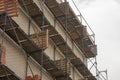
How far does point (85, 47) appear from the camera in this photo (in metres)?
36.7

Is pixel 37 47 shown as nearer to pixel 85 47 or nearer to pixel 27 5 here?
pixel 27 5

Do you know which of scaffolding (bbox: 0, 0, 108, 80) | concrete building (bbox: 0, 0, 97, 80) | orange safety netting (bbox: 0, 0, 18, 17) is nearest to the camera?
orange safety netting (bbox: 0, 0, 18, 17)

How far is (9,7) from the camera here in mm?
22312

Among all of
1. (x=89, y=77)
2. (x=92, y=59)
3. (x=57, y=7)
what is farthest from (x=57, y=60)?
(x=92, y=59)

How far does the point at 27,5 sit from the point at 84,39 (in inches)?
461

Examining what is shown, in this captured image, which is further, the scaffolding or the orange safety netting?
the scaffolding

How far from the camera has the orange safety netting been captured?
21.8 m

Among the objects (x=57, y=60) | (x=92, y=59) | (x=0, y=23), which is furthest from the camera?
(x=92, y=59)

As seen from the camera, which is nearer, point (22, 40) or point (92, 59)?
point (22, 40)

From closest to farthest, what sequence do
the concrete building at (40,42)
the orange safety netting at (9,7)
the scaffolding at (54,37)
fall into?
the orange safety netting at (9,7) < the concrete building at (40,42) < the scaffolding at (54,37)

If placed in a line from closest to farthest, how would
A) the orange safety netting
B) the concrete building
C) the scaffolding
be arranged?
the orange safety netting
the concrete building
the scaffolding

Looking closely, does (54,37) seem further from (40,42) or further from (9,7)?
(9,7)

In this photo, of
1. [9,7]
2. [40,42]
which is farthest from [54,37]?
[9,7]

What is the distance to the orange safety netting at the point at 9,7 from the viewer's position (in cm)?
2179
